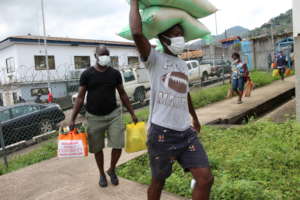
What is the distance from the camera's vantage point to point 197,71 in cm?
1789

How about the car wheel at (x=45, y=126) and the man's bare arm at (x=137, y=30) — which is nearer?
the man's bare arm at (x=137, y=30)

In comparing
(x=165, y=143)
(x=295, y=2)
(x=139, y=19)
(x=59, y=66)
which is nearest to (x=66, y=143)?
(x=165, y=143)

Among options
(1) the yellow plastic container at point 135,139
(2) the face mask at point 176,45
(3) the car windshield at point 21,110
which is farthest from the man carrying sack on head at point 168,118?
(3) the car windshield at point 21,110

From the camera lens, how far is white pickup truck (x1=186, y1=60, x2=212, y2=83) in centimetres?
1736

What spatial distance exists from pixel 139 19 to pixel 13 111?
778 centimetres

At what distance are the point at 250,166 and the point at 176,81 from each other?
6.15ft

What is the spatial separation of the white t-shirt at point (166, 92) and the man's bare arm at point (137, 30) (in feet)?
0.22

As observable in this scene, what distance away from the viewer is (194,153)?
2137mm

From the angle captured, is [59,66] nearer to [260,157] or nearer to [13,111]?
[13,111]

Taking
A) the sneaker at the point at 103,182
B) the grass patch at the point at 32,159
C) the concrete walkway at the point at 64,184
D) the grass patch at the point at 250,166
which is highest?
the grass patch at the point at 250,166

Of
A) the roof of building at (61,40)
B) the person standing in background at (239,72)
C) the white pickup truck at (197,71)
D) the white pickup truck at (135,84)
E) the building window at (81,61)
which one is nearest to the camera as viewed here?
the person standing in background at (239,72)

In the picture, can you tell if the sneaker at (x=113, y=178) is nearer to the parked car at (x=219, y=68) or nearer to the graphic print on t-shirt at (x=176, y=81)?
the graphic print on t-shirt at (x=176, y=81)

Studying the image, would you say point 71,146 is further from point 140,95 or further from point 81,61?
point 81,61

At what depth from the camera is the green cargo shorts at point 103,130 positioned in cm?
337
